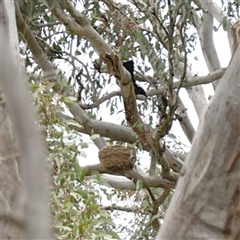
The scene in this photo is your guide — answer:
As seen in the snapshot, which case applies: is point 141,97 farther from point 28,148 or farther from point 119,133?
point 28,148

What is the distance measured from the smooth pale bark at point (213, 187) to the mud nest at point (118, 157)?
2859 mm

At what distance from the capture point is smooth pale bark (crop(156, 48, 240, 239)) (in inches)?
50.6

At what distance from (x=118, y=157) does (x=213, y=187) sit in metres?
2.95

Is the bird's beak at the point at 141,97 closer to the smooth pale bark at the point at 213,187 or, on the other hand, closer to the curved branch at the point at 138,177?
the curved branch at the point at 138,177

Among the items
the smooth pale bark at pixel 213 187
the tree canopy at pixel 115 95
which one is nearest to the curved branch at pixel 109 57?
the tree canopy at pixel 115 95

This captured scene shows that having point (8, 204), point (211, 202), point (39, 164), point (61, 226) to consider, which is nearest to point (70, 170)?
point (61, 226)

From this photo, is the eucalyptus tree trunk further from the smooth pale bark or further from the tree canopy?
the tree canopy

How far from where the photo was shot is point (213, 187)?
1.28 meters

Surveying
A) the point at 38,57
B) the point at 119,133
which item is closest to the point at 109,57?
the point at 38,57

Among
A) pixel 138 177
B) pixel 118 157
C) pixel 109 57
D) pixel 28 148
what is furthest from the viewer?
pixel 138 177

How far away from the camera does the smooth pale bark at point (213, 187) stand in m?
1.28

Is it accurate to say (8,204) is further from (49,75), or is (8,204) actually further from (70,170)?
(49,75)

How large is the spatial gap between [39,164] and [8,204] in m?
0.39

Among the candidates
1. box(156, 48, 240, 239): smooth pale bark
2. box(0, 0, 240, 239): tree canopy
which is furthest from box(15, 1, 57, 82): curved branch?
box(156, 48, 240, 239): smooth pale bark
